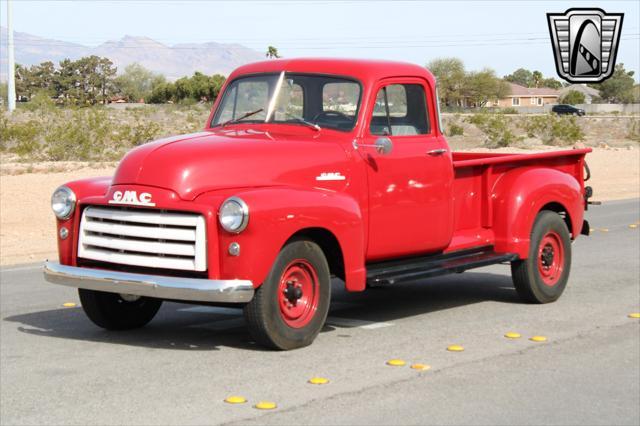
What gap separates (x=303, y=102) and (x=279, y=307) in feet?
6.39

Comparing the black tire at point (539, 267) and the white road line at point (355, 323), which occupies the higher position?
the black tire at point (539, 267)

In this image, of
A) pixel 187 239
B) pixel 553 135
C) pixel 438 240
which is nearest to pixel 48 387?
pixel 187 239

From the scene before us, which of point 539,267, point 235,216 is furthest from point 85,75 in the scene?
point 235,216

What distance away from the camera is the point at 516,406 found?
21.2ft

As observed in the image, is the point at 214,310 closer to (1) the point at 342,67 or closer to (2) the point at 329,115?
(2) the point at 329,115

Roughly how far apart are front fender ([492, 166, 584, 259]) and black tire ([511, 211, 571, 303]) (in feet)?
0.33

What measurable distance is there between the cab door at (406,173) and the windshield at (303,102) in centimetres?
21

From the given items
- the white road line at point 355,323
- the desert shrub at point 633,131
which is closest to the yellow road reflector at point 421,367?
the white road line at point 355,323

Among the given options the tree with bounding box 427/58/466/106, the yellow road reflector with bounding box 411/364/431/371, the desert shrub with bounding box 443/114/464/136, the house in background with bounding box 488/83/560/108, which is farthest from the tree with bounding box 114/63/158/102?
the yellow road reflector with bounding box 411/364/431/371

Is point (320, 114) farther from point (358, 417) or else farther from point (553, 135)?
point (553, 135)

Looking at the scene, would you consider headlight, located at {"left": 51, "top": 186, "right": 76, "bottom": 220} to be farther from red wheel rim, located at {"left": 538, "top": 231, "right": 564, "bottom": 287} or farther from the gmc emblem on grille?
red wheel rim, located at {"left": 538, "top": 231, "right": 564, "bottom": 287}

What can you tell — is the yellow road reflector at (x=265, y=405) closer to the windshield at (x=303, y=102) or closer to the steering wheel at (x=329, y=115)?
the windshield at (x=303, y=102)

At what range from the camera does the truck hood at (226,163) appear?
304 inches

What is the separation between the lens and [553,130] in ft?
149
